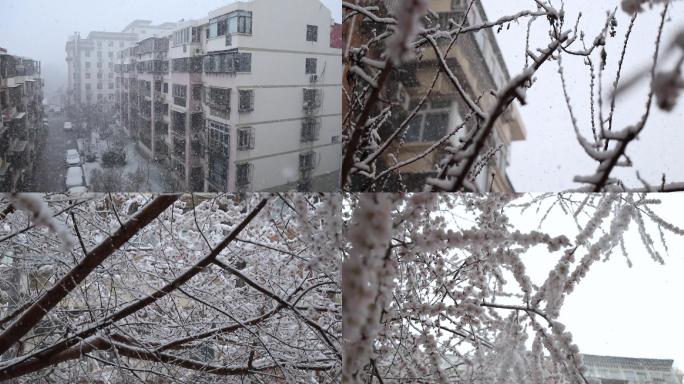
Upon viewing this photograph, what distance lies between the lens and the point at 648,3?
1.35 metres

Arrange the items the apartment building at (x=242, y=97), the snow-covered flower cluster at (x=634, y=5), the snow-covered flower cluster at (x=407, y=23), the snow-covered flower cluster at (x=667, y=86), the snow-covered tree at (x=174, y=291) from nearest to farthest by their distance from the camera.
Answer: the snow-covered flower cluster at (x=667, y=86), the snow-covered flower cluster at (x=407, y=23), the snow-covered flower cluster at (x=634, y=5), the apartment building at (x=242, y=97), the snow-covered tree at (x=174, y=291)

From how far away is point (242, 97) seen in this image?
4.81 ft

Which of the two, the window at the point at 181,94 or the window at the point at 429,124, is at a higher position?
the window at the point at 181,94

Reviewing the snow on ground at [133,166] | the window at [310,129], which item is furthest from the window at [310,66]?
the snow on ground at [133,166]

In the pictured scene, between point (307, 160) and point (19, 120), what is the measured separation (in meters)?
0.67

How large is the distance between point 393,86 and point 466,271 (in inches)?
20.1

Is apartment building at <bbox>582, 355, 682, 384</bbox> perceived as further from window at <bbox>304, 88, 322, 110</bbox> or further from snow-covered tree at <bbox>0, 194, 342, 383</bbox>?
window at <bbox>304, 88, 322, 110</bbox>

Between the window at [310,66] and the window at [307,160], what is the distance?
0.62 ft

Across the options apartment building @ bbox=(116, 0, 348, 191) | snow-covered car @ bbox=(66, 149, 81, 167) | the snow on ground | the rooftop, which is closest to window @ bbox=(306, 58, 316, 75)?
apartment building @ bbox=(116, 0, 348, 191)

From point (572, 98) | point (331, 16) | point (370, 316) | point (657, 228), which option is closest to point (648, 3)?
point (572, 98)

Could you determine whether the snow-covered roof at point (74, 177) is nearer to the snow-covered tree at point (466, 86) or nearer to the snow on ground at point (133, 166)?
the snow on ground at point (133, 166)

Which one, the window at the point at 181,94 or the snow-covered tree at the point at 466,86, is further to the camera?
the window at the point at 181,94

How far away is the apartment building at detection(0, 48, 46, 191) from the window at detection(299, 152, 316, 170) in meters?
0.60

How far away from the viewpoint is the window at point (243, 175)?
149 centimetres
